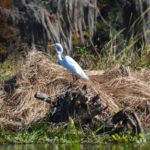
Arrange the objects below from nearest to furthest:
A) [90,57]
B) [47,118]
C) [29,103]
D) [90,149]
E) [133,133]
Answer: [90,149] < [133,133] < [47,118] < [29,103] < [90,57]

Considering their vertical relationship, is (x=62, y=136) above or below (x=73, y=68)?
below

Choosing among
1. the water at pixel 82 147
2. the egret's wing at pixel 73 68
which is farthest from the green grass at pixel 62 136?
the egret's wing at pixel 73 68

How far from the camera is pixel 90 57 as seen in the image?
8922mm

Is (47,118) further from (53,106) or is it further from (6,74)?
(6,74)

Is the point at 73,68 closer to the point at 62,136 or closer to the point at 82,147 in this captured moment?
the point at 62,136

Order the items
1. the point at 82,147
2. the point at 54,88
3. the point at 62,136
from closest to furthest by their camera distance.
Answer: the point at 82,147 → the point at 62,136 → the point at 54,88

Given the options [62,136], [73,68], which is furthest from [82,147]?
[73,68]

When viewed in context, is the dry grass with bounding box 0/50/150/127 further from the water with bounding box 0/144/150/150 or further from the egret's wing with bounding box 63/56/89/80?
the water with bounding box 0/144/150/150

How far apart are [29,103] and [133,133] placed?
2.21 m

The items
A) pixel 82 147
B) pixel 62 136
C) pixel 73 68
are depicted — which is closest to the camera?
pixel 82 147

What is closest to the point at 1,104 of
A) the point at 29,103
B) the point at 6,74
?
the point at 29,103

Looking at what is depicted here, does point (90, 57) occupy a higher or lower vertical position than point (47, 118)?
higher

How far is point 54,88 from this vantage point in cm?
751

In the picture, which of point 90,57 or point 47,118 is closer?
point 47,118
